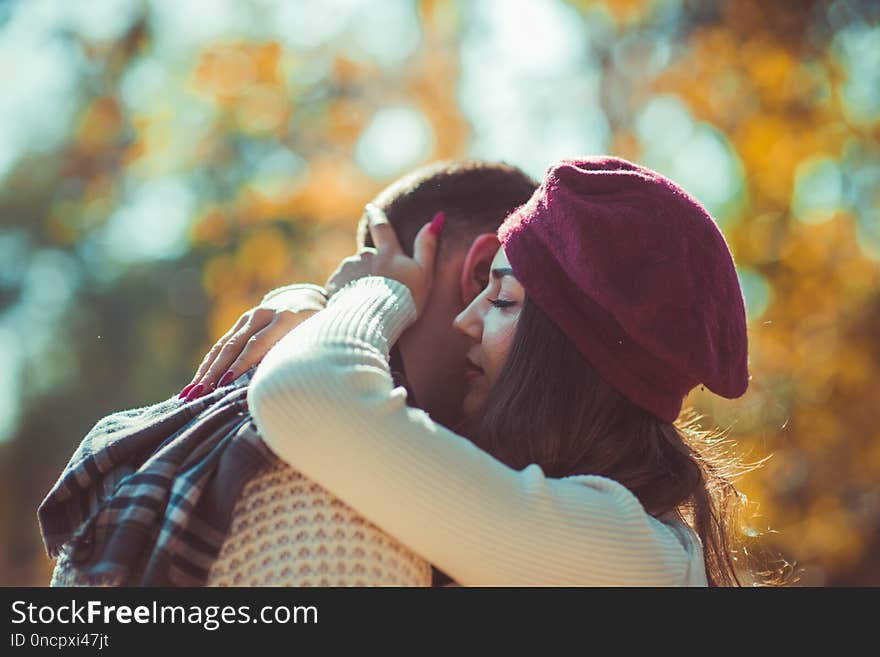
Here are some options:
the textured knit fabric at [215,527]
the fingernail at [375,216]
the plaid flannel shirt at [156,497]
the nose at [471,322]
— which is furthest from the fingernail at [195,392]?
the fingernail at [375,216]

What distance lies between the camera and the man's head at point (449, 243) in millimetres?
2566

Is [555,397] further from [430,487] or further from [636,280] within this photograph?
[430,487]

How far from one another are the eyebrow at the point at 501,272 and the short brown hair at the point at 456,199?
386 mm

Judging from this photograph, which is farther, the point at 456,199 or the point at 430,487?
the point at 456,199

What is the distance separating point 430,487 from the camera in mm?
1687

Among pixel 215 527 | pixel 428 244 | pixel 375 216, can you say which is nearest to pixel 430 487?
pixel 215 527

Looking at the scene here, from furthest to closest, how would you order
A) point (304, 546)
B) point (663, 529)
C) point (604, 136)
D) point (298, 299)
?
1. point (604, 136)
2. point (298, 299)
3. point (663, 529)
4. point (304, 546)

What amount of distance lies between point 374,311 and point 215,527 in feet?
1.95

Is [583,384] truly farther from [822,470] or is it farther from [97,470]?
[822,470]

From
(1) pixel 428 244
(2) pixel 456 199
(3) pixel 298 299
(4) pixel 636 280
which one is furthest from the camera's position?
(2) pixel 456 199

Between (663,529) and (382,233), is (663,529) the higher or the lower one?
the lower one

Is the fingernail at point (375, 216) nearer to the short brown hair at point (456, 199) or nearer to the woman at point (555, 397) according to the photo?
the short brown hair at point (456, 199)
